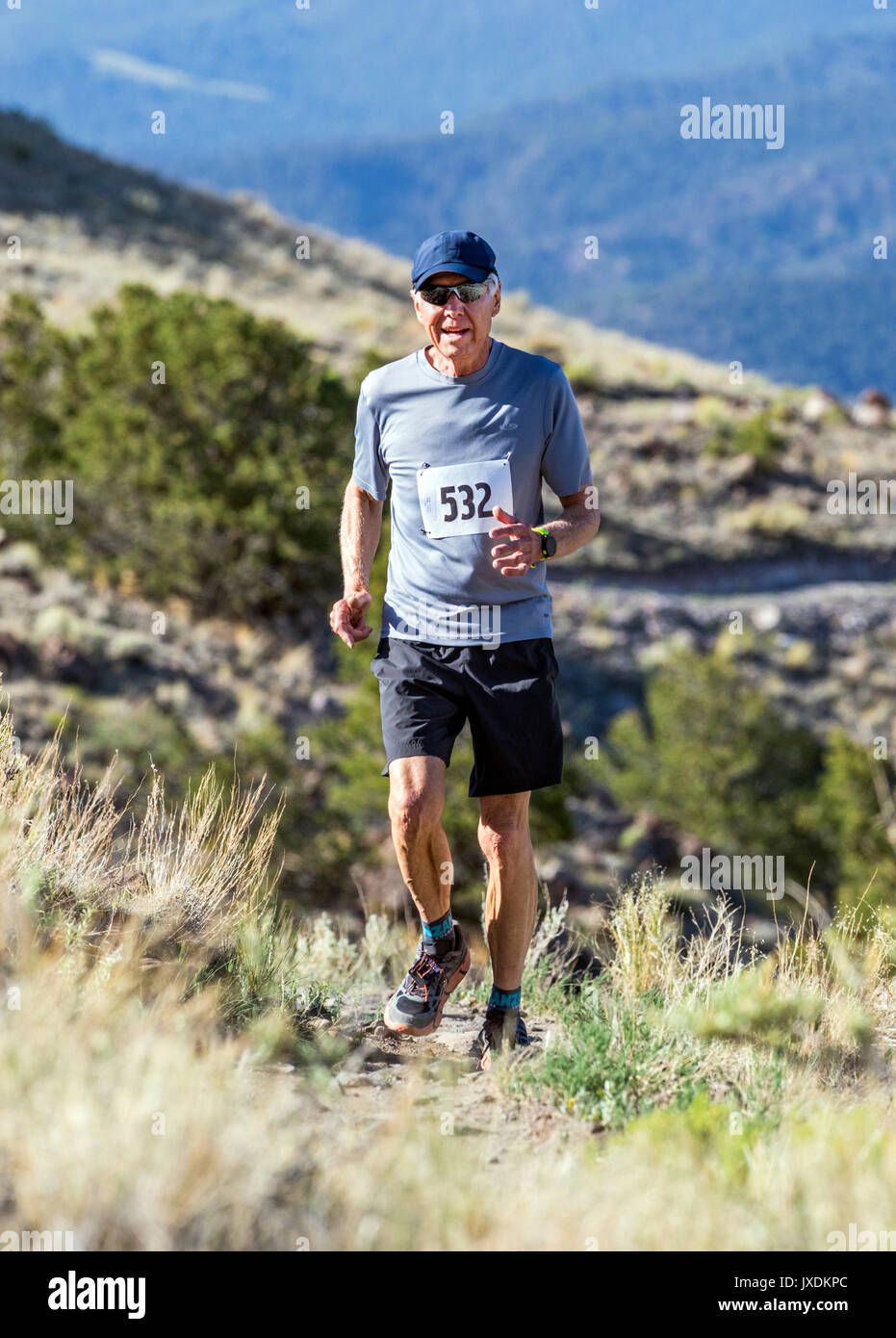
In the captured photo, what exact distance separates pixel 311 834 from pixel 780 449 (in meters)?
18.4

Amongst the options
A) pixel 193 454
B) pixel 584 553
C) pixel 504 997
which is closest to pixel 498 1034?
pixel 504 997

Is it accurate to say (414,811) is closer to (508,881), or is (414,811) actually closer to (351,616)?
(508,881)

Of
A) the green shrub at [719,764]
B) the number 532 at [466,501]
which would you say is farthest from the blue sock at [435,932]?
the green shrub at [719,764]

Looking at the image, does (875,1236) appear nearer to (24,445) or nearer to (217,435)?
(217,435)

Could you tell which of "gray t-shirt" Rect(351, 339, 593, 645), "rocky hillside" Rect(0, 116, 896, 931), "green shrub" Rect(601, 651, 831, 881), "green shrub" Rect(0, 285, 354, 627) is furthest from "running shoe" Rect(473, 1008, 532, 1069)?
"green shrub" Rect(0, 285, 354, 627)

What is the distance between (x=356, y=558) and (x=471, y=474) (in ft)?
1.45

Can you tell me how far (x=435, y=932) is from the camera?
3.45 meters

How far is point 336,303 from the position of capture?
3469 centimetres

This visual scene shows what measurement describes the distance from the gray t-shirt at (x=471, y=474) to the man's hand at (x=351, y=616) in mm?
100

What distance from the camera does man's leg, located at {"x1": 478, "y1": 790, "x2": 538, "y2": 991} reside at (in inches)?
131

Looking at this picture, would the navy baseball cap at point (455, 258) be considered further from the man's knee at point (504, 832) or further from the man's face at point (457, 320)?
the man's knee at point (504, 832)

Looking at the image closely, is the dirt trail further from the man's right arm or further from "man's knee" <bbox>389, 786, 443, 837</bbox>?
the man's right arm

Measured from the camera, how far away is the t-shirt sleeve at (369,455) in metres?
3.39
